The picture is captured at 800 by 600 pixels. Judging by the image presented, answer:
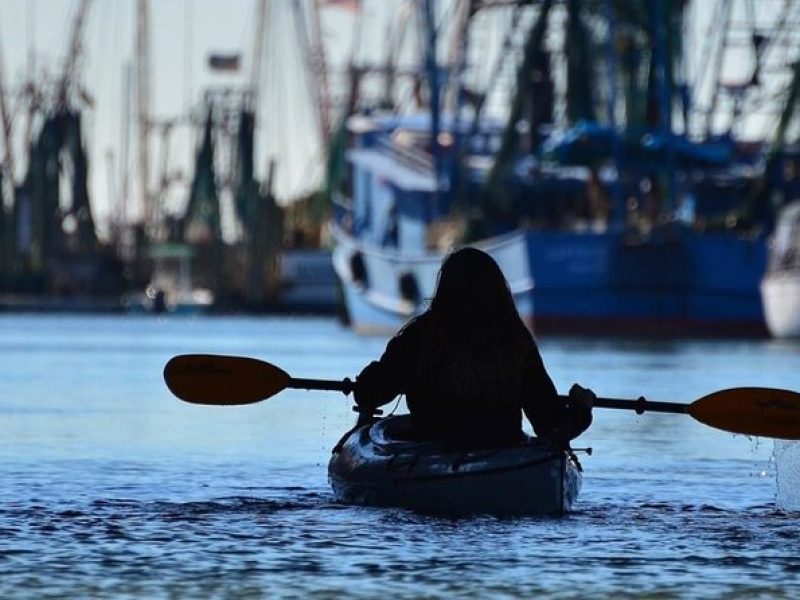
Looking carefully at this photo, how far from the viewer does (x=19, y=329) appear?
97.9m

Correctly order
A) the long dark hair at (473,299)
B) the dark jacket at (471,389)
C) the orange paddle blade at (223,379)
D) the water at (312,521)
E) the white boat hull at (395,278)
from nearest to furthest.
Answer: the water at (312,521) < the long dark hair at (473,299) < the dark jacket at (471,389) < the orange paddle blade at (223,379) < the white boat hull at (395,278)

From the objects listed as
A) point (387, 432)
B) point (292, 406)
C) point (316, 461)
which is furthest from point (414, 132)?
point (387, 432)

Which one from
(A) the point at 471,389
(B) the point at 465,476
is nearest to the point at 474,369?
(A) the point at 471,389

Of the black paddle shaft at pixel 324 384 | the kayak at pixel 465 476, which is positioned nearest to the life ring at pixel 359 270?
the black paddle shaft at pixel 324 384

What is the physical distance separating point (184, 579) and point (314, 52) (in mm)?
120943

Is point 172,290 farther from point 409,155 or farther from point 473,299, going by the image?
point 473,299

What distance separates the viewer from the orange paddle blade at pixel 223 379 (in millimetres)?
18234

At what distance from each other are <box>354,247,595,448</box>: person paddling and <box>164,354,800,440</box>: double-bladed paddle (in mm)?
414

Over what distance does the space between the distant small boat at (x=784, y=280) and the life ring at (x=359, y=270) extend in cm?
1814

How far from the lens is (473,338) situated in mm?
16406

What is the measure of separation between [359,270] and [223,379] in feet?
228

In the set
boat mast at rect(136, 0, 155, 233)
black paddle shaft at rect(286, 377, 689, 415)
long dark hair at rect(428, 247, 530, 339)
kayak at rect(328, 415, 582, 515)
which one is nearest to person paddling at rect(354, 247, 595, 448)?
long dark hair at rect(428, 247, 530, 339)

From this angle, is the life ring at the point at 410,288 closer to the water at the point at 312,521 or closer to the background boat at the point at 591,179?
the background boat at the point at 591,179

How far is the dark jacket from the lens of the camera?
646 inches
